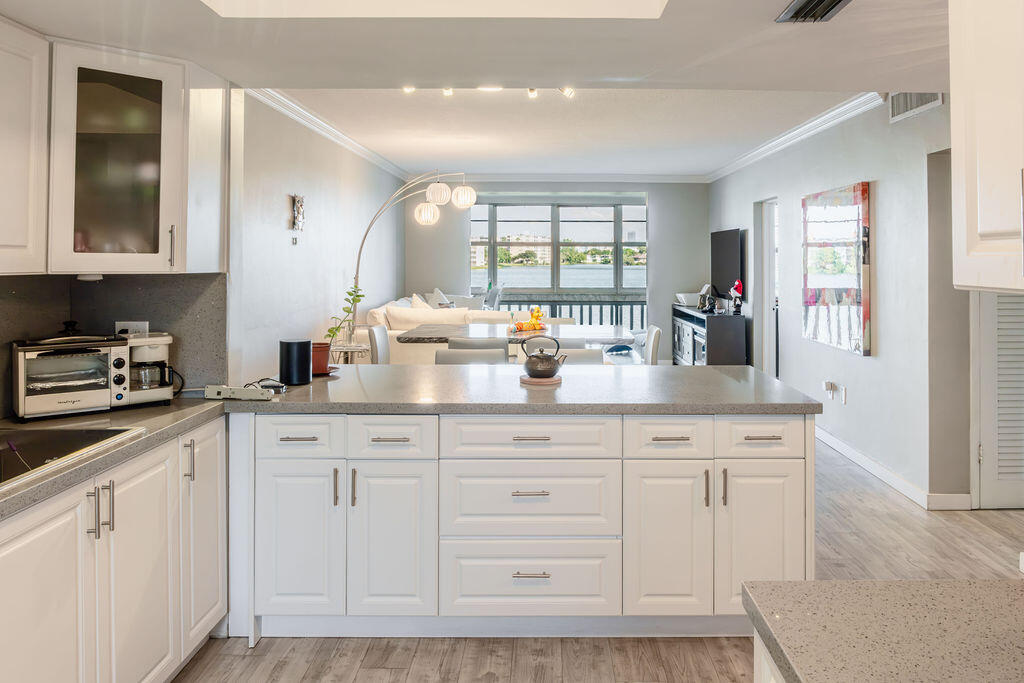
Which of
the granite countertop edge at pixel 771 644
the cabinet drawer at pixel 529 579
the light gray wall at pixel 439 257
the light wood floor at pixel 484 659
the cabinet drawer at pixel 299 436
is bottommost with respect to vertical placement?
the light wood floor at pixel 484 659

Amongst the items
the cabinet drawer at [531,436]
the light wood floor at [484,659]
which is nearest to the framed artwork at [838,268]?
the light wood floor at [484,659]

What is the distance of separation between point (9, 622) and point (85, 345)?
3.56 ft

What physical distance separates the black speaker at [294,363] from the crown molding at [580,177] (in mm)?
7047

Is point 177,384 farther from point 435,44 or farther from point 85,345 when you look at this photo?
point 435,44

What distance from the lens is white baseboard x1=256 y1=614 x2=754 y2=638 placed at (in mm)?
2760

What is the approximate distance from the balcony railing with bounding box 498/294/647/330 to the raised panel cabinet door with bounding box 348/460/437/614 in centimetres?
790

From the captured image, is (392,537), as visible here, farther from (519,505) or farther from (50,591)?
(50,591)

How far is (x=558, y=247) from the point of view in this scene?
35.3ft

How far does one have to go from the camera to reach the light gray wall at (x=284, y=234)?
2998 millimetres

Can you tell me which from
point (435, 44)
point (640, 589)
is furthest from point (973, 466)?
point (435, 44)

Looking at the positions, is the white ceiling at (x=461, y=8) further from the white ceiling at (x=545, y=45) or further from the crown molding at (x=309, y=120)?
the crown molding at (x=309, y=120)

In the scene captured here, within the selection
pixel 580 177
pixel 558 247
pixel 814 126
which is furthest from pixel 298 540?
pixel 558 247

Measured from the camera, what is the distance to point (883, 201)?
4824 millimetres

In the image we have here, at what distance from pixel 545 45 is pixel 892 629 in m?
2.15
